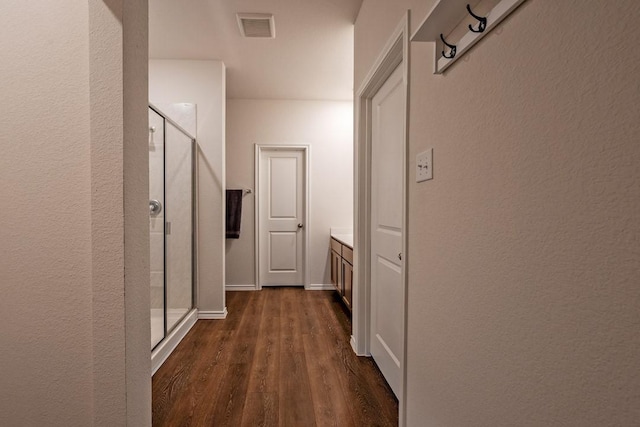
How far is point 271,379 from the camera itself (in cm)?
208

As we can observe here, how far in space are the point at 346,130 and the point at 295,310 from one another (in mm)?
2385

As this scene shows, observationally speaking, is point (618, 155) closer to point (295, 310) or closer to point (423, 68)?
point (423, 68)

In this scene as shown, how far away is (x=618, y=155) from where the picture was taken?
1.74 ft

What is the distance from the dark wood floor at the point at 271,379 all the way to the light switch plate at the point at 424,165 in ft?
3.96

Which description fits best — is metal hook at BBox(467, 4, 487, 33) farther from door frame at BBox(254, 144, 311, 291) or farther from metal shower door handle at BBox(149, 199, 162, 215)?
door frame at BBox(254, 144, 311, 291)

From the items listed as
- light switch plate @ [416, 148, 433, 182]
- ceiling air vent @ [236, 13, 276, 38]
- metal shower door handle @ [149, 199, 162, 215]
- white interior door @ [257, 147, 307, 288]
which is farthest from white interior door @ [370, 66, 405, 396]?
white interior door @ [257, 147, 307, 288]

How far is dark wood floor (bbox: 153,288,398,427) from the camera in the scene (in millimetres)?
1714

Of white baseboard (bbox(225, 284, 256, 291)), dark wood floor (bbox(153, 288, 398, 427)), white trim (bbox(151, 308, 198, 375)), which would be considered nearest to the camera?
dark wood floor (bbox(153, 288, 398, 427))

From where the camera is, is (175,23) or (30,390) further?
(175,23)

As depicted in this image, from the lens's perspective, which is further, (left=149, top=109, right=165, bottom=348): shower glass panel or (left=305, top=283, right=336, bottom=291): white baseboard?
(left=305, top=283, right=336, bottom=291): white baseboard

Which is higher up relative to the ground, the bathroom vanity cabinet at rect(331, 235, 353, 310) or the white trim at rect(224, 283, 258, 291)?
the bathroom vanity cabinet at rect(331, 235, 353, 310)

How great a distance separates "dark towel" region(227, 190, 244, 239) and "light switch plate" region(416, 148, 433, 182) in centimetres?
327

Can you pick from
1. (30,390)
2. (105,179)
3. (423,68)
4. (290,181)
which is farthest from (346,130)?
(30,390)

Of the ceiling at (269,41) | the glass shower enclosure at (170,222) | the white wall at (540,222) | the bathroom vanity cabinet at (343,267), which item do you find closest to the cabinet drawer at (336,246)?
the bathroom vanity cabinet at (343,267)
